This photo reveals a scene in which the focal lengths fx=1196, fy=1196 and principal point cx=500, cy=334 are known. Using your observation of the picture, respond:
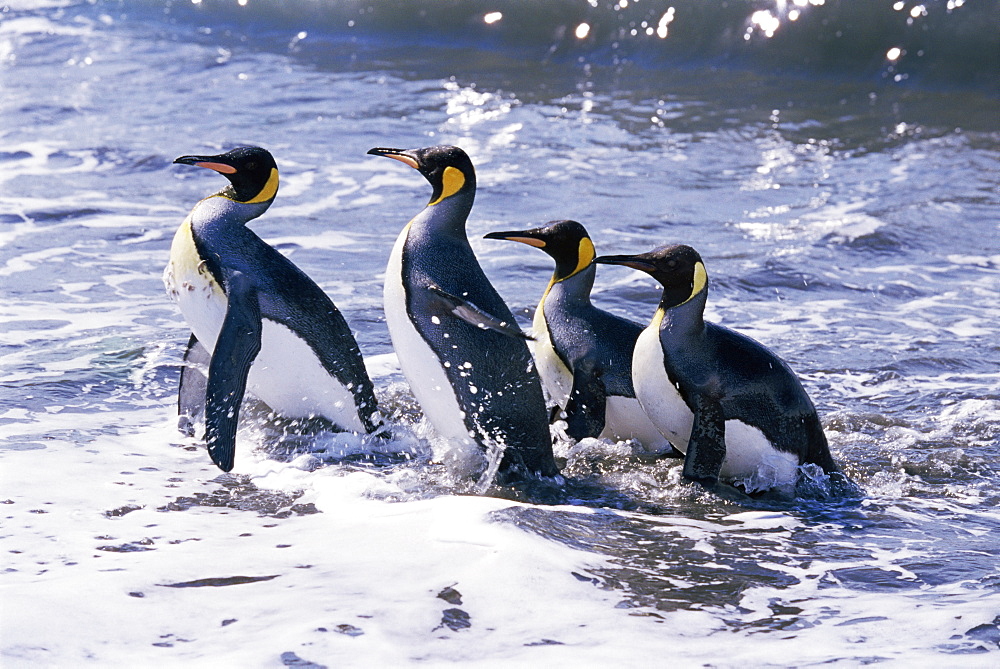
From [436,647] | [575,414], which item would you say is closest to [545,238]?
[575,414]

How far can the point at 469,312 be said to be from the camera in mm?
3893

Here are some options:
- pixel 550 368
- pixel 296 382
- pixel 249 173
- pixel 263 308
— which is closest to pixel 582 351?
pixel 550 368

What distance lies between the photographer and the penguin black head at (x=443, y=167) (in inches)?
166

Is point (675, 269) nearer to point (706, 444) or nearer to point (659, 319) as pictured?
point (659, 319)

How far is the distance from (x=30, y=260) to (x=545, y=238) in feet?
11.7

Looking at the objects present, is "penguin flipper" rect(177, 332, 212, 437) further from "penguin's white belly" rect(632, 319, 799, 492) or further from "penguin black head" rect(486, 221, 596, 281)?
"penguin's white belly" rect(632, 319, 799, 492)

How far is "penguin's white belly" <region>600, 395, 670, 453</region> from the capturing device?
14.7ft

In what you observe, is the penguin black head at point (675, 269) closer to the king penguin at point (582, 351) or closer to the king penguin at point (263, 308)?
the king penguin at point (582, 351)

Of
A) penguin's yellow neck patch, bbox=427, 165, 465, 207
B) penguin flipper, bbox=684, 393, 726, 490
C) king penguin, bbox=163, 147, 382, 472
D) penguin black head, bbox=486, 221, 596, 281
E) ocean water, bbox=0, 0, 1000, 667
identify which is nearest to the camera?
ocean water, bbox=0, 0, 1000, 667

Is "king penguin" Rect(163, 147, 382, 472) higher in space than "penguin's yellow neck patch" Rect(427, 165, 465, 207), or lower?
lower

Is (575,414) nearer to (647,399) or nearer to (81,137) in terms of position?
(647,399)

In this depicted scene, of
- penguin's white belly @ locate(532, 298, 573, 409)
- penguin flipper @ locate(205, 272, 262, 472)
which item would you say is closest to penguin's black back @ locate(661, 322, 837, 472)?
penguin's white belly @ locate(532, 298, 573, 409)

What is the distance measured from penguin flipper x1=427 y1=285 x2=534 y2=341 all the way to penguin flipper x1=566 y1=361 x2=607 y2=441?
50 cm

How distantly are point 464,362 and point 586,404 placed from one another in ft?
1.95
